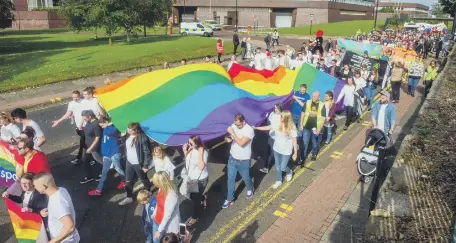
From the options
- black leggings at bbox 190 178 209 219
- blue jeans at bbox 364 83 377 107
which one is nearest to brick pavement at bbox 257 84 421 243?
black leggings at bbox 190 178 209 219

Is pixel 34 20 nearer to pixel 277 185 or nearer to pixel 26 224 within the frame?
pixel 277 185

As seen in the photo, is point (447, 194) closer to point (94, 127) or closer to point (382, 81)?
point (94, 127)

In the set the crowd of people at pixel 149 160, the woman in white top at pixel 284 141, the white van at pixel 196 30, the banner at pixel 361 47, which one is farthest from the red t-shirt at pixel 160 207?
the white van at pixel 196 30

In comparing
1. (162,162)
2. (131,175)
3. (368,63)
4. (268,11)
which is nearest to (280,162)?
(162,162)

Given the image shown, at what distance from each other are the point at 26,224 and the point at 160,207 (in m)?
1.84

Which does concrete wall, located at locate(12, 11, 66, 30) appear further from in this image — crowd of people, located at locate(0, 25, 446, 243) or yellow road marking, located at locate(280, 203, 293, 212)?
yellow road marking, located at locate(280, 203, 293, 212)

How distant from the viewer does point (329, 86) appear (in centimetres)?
1145

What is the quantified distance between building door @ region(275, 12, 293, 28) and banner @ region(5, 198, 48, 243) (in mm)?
68186

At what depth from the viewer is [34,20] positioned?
61.8 meters

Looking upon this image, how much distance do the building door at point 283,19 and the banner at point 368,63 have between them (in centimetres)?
5525

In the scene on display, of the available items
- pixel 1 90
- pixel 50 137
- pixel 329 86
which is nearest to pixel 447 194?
pixel 329 86

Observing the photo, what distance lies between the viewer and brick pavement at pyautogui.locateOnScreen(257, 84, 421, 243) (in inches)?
234

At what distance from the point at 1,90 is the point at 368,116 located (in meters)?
15.4

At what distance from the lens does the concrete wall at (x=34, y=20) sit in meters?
60.8
